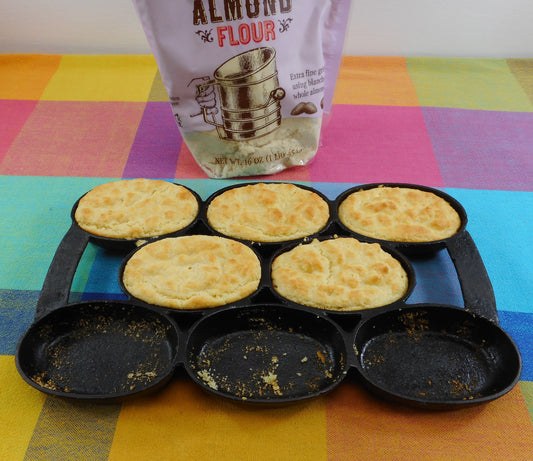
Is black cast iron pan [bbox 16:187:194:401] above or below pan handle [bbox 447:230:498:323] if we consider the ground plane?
above

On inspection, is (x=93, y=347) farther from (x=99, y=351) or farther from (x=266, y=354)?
(x=266, y=354)

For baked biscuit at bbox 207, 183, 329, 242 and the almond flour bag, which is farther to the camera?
the almond flour bag

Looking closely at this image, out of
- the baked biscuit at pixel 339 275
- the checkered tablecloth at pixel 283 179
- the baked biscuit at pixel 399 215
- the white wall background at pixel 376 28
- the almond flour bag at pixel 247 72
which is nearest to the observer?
the checkered tablecloth at pixel 283 179

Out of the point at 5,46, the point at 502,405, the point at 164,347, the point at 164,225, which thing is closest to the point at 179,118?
the point at 164,225

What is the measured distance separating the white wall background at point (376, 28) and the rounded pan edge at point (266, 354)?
1.91 meters

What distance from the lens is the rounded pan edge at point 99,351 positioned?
4.06 ft

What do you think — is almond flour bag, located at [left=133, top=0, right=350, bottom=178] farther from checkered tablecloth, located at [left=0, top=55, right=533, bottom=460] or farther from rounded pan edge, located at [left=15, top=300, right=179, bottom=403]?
rounded pan edge, located at [left=15, top=300, right=179, bottom=403]

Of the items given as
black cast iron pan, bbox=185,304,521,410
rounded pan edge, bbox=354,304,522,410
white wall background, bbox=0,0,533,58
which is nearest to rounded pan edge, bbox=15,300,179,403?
black cast iron pan, bbox=185,304,521,410

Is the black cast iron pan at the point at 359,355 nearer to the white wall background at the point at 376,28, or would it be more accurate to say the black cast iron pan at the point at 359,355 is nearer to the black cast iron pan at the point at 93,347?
the black cast iron pan at the point at 93,347

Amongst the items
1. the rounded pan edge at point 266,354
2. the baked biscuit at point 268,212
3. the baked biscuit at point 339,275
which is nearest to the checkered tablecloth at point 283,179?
the rounded pan edge at point 266,354

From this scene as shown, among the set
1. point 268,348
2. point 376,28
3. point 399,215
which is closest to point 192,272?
point 268,348

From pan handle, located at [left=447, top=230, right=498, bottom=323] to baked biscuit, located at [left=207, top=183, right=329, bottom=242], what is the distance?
40 cm

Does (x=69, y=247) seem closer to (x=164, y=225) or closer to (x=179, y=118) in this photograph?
(x=164, y=225)

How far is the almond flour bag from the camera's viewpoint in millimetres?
1730
